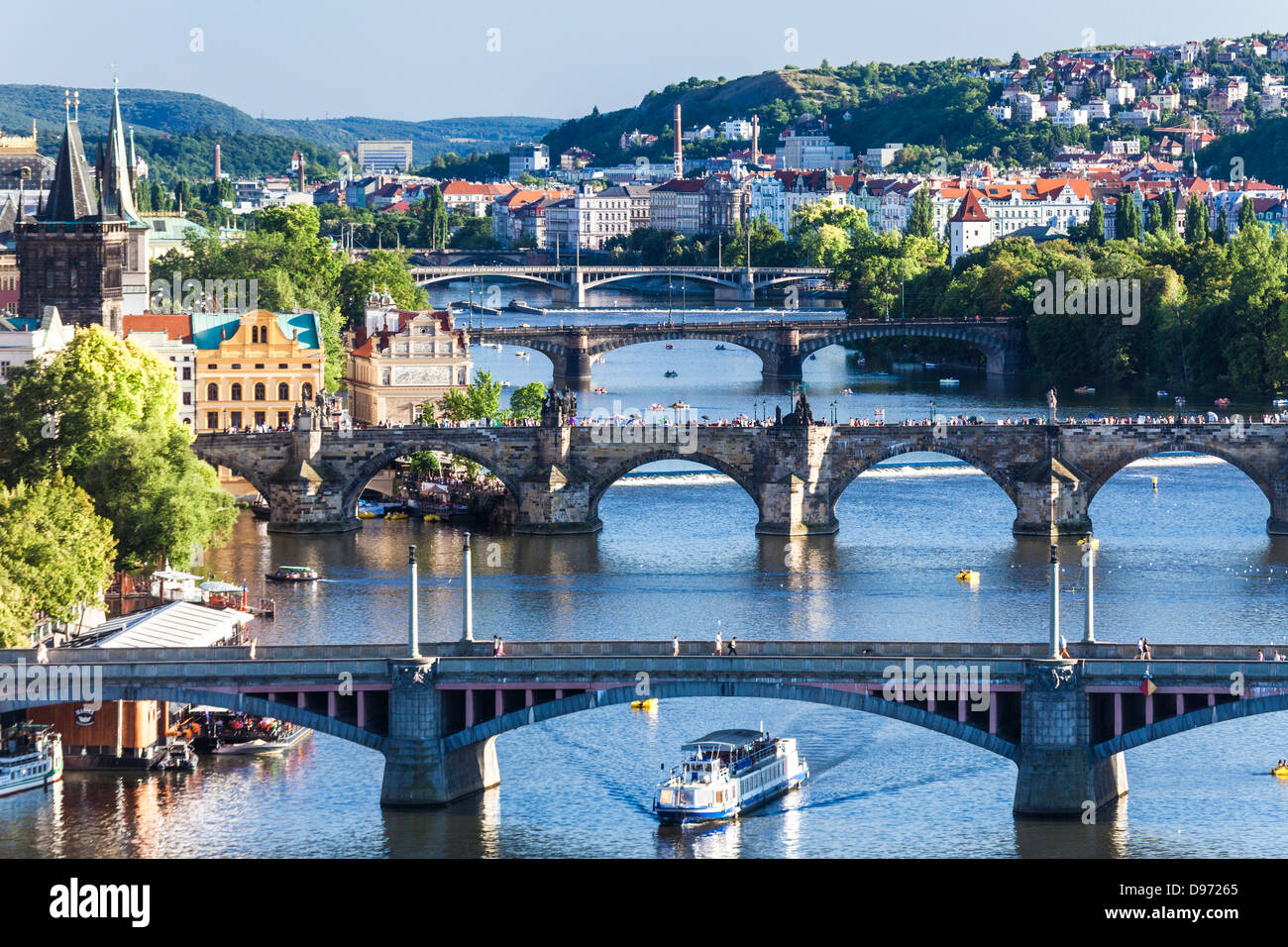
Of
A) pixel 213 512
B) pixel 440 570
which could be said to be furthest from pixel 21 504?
pixel 440 570

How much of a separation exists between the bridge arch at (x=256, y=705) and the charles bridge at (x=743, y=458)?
30.9 meters

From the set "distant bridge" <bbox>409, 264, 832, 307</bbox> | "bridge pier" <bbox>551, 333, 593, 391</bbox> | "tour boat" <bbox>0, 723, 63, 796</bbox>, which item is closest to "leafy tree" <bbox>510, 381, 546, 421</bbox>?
"bridge pier" <bbox>551, 333, 593, 391</bbox>

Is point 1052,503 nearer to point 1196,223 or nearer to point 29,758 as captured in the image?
point 29,758

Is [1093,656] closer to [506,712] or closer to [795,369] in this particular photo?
[506,712]

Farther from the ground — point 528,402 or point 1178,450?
point 528,402

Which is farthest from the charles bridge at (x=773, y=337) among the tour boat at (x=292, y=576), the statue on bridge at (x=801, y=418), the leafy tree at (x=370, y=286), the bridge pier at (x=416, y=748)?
the bridge pier at (x=416, y=748)

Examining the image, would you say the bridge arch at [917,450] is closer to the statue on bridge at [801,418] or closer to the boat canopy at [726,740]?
the statue on bridge at [801,418]

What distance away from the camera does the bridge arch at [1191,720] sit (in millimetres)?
41812

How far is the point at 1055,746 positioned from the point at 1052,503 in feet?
107

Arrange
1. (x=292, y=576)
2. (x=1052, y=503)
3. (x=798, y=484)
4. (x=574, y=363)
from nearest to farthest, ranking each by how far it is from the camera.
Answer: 1. (x=292, y=576)
2. (x=1052, y=503)
3. (x=798, y=484)
4. (x=574, y=363)

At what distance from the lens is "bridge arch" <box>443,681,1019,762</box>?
42688 millimetres

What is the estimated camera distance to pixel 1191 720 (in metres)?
42.2

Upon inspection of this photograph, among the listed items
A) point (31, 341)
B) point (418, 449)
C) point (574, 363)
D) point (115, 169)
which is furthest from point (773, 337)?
point (31, 341)
